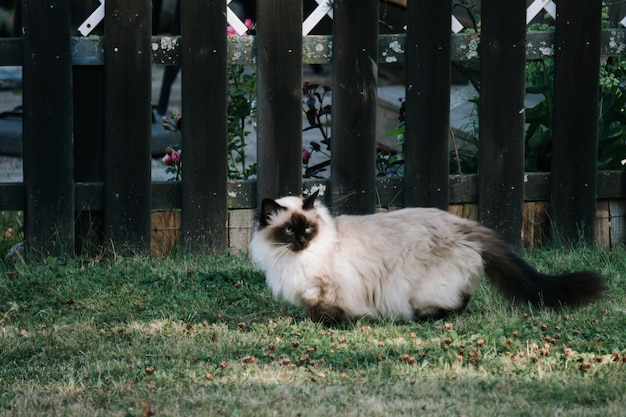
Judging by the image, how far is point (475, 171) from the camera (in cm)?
697

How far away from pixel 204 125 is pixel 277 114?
0.44 m

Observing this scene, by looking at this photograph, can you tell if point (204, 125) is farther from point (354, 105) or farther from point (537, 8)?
point (537, 8)

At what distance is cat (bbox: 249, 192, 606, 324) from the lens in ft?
16.3

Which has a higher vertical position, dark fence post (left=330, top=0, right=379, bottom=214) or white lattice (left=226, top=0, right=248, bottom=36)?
white lattice (left=226, top=0, right=248, bottom=36)

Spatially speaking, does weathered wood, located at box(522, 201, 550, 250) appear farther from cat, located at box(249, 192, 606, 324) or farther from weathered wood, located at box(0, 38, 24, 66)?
weathered wood, located at box(0, 38, 24, 66)

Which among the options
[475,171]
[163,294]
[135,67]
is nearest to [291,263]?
[163,294]

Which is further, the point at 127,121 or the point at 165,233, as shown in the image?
the point at 165,233

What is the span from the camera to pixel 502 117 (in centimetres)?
636

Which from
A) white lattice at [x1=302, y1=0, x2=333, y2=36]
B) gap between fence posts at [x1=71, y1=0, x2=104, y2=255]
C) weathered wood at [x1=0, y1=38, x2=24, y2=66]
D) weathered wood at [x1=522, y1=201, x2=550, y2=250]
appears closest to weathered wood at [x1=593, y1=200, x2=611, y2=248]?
weathered wood at [x1=522, y1=201, x2=550, y2=250]

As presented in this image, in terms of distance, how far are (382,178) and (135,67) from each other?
5.38 ft

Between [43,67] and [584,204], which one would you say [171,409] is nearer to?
[43,67]

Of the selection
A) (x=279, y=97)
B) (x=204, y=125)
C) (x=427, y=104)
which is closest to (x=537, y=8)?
(x=427, y=104)

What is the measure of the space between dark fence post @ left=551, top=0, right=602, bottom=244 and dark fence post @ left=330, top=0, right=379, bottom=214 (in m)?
1.17

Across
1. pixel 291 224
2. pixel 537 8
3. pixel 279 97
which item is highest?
pixel 537 8
